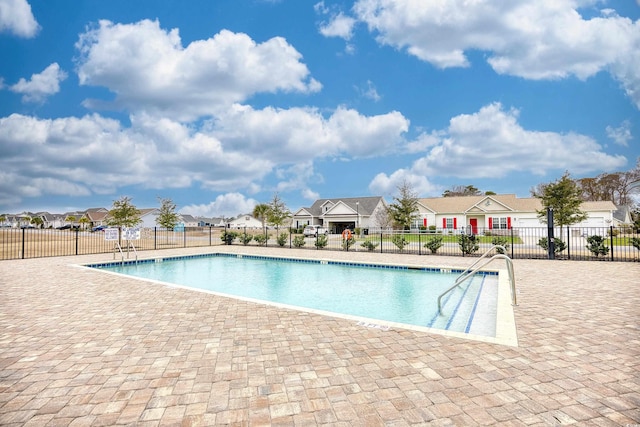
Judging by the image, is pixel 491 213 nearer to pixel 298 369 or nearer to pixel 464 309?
pixel 464 309

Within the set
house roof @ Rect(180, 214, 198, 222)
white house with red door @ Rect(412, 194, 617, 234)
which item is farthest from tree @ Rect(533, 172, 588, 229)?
house roof @ Rect(180, 214, 198, 222)

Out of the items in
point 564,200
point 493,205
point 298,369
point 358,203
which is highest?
point 358,203

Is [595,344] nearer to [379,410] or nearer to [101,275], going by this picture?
[379,410]

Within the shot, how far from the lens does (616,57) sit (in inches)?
298

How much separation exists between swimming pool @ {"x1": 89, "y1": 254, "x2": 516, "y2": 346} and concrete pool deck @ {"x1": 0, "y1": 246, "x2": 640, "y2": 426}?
0.88 m

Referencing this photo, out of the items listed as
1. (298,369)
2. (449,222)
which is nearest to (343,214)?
(449,222)

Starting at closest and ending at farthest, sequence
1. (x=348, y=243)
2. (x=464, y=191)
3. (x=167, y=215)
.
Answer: (x=348, y=243) < (x=167, y=215) < (x=464, y=191)

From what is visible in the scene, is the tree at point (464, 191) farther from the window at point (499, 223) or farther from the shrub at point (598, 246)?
the shrub at point (598, 246)

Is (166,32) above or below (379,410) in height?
above

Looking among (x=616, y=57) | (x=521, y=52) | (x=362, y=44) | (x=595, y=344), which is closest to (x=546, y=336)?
(x=595, y=344)

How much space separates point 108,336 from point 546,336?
615 cm

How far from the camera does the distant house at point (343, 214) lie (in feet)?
153

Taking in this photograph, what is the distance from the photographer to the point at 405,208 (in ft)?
132

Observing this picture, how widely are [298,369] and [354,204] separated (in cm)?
4538
